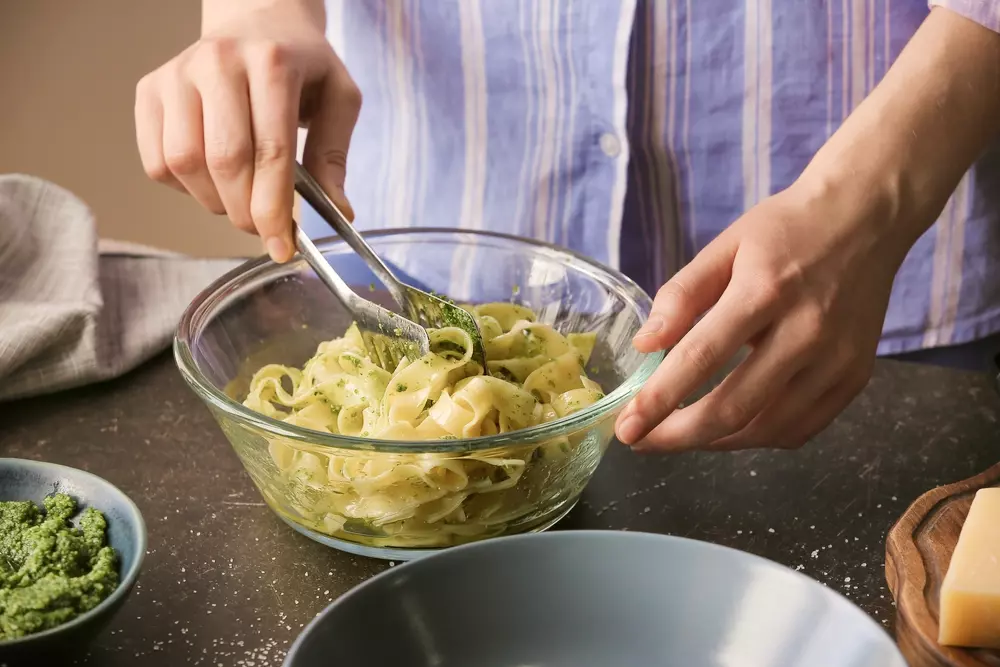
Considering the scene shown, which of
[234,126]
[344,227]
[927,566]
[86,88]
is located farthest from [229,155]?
[86,88]

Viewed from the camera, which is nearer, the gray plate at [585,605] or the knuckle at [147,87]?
the gray plate at [585,605]

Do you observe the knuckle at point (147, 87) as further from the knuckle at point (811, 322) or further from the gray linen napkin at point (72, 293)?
the knuckle at point (811, 322)

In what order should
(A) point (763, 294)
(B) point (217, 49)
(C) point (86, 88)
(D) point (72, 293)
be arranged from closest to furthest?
(A) point (763, 294)
(B) point (217, 49)
(D) point (72, 293)
(C) point (86, 88)

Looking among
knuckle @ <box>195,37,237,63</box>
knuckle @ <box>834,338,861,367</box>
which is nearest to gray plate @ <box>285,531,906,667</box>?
knuckle @ <box>834,338,861,367</box>

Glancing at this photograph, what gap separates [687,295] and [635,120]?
19.6 inches

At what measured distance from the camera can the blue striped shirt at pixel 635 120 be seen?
1.37 metres

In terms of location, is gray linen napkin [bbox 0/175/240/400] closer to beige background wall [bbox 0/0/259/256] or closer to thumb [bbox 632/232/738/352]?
thumb [bbox 632/232/738/352]

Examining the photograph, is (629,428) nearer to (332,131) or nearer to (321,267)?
(321,267)

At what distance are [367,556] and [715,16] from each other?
0.80 m

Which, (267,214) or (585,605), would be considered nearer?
(585,605)

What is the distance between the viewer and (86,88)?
8.96 ft

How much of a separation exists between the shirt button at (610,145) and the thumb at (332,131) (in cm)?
36

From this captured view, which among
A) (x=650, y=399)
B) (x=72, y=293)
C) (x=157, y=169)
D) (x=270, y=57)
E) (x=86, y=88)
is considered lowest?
(x=86, y=88)

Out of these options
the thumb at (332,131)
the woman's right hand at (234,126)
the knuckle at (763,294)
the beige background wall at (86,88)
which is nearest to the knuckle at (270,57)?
the woman's right hand at (234,126)
